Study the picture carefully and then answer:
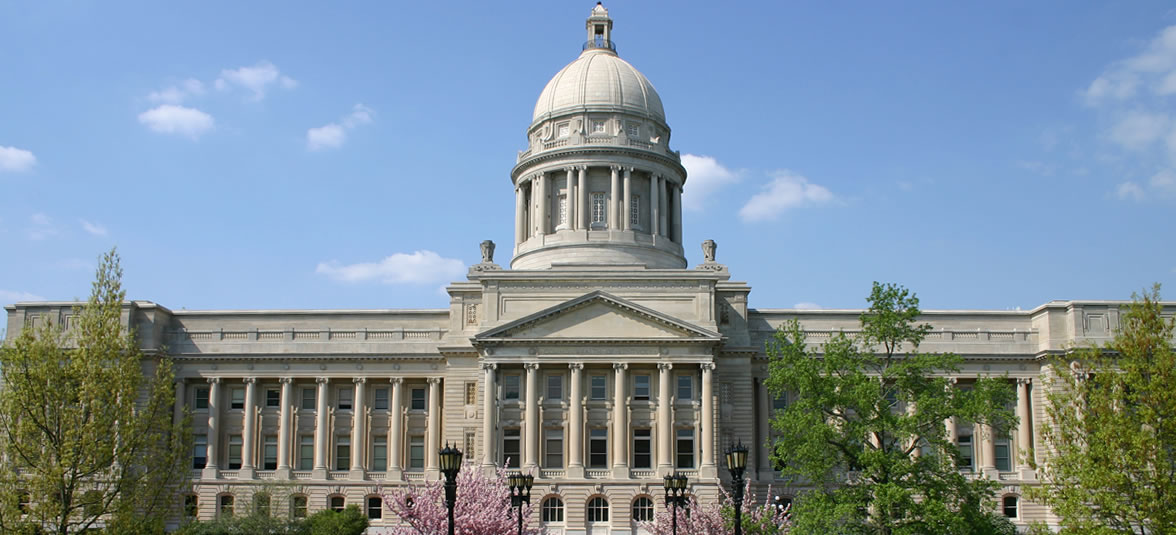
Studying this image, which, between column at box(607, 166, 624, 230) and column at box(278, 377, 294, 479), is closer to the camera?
column at box(278, 377, 294, 479)

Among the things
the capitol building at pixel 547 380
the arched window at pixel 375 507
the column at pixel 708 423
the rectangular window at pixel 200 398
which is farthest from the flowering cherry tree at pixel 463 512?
the rectangular window at pixel 200 398

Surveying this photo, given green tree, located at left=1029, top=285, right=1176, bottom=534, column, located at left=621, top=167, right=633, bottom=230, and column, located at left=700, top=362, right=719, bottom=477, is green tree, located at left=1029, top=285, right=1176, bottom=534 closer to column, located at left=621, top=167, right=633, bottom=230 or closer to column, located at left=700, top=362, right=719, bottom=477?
column, located at left=700, top=362, right=719, bottom=477

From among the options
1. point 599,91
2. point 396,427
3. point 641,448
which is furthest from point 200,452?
point 599,91

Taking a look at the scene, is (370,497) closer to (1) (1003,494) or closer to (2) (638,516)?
(2) (638,516)

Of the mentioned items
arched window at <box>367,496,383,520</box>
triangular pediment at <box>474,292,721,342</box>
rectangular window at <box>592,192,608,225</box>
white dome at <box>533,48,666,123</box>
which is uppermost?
white dome at <box>533,48,666,123</box>

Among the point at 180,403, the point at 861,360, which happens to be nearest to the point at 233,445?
the point at 180,403

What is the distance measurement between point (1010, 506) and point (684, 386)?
19765 millimetres

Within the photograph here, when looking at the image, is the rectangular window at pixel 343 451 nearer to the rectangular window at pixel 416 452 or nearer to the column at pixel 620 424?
the rectangular window at pixel 416 452

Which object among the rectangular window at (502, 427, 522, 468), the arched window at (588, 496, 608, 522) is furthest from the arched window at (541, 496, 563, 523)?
the rectangular window at (502, 427, 522, 468)

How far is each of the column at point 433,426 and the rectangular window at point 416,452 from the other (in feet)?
2.39

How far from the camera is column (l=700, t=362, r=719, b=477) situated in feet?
197

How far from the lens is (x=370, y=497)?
6588 centimetres

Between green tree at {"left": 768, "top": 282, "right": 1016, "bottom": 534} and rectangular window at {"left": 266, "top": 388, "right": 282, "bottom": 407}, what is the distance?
34.6 m

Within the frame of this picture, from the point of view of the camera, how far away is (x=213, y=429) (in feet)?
216
